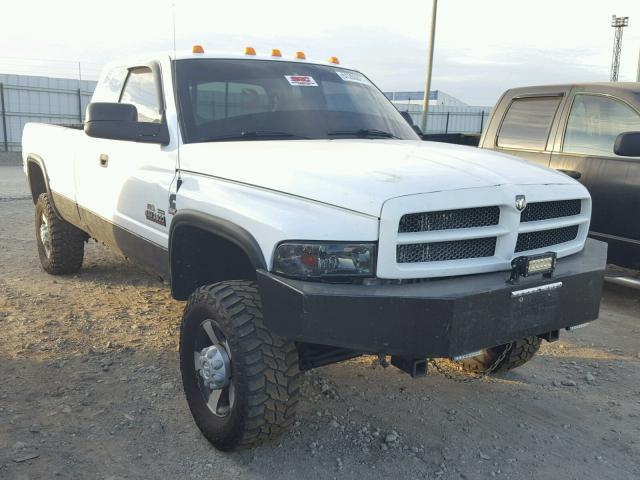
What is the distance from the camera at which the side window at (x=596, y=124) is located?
5.26 metres

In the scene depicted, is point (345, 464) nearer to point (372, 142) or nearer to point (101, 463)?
point (101, 463)

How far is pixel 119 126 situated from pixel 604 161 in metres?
3.98

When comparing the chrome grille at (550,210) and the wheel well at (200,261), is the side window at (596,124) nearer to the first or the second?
the chrome grille at (550,210)

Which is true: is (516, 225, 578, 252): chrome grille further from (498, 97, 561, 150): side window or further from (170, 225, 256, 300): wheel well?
(498, 97, 561, 150): side window

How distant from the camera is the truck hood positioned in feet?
8.21

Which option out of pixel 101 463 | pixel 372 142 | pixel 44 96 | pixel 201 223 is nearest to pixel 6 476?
pixel 101 463

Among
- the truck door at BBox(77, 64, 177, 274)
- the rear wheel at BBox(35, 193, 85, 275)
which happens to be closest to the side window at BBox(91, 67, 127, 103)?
the truck door at BBox(77, 64, 177, 274)

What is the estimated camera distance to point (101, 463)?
2.88m

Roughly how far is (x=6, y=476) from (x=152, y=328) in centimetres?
193

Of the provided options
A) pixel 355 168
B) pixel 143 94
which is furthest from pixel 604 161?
pixel 143 94

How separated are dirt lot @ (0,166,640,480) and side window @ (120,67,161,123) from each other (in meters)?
1.58

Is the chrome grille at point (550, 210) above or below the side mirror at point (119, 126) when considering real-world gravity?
below

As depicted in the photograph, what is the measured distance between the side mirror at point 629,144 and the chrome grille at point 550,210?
6.82ft

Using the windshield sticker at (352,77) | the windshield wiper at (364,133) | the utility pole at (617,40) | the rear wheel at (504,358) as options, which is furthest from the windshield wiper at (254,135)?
the utility pole at (617,40)
